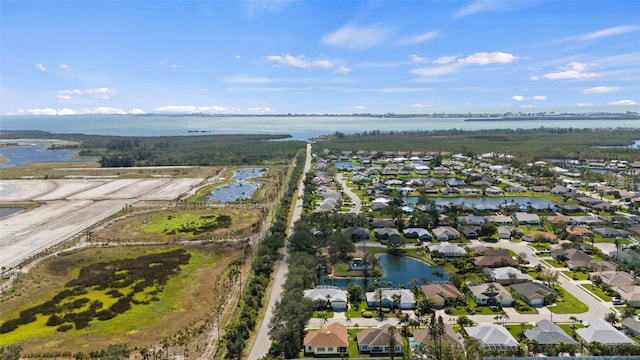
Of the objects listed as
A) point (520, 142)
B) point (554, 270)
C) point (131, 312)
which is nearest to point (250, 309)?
point (131, 312)

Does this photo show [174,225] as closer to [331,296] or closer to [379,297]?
[331,296]

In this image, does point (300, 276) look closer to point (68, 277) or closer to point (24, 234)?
point (68, 277)

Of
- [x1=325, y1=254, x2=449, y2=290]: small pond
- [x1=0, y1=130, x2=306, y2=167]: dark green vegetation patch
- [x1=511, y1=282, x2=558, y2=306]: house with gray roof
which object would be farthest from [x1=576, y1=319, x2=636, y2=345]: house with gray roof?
[x1=0, y1=130, x2=306, y2=167]: dark green vegetation patch

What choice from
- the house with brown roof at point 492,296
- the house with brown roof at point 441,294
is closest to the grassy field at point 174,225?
the house with brown roof at point 441,294

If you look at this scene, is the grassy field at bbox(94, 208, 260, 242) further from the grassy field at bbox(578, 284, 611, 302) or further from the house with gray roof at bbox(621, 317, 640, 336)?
the house with gray roof at bbox(621, 317, 640, 336)

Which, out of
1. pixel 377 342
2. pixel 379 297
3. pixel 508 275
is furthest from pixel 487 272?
pixel 377 342
